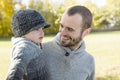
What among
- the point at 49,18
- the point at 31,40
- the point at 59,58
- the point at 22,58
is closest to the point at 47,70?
the point at 59,58

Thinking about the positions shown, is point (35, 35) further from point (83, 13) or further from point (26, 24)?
point (83, 13)

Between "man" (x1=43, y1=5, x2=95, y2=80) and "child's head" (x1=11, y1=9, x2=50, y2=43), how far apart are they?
28 centimetres

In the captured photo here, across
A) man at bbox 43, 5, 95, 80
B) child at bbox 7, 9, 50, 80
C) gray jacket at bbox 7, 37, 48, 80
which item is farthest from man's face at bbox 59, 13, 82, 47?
gray jacket at bbox 7, 37, 48, 80

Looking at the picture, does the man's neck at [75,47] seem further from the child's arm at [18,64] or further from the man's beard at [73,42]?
the child's arm at [18,64]

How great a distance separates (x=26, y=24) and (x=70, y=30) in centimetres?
43

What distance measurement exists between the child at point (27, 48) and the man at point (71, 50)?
0.21 metres

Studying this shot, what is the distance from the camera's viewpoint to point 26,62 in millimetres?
2588

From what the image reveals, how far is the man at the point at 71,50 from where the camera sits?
3.12 meters

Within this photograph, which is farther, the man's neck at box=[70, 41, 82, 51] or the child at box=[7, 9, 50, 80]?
the man's neck at box=[70, 41, 82, 51]

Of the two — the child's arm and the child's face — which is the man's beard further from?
the child's arm

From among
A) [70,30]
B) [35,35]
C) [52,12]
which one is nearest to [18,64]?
[35,35]

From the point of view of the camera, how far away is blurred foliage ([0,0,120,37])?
3495 cm

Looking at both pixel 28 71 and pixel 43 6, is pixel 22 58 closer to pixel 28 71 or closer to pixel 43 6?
pixel 28 71

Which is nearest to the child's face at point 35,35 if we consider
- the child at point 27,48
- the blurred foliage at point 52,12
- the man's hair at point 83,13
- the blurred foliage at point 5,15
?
the child at point 27,48
